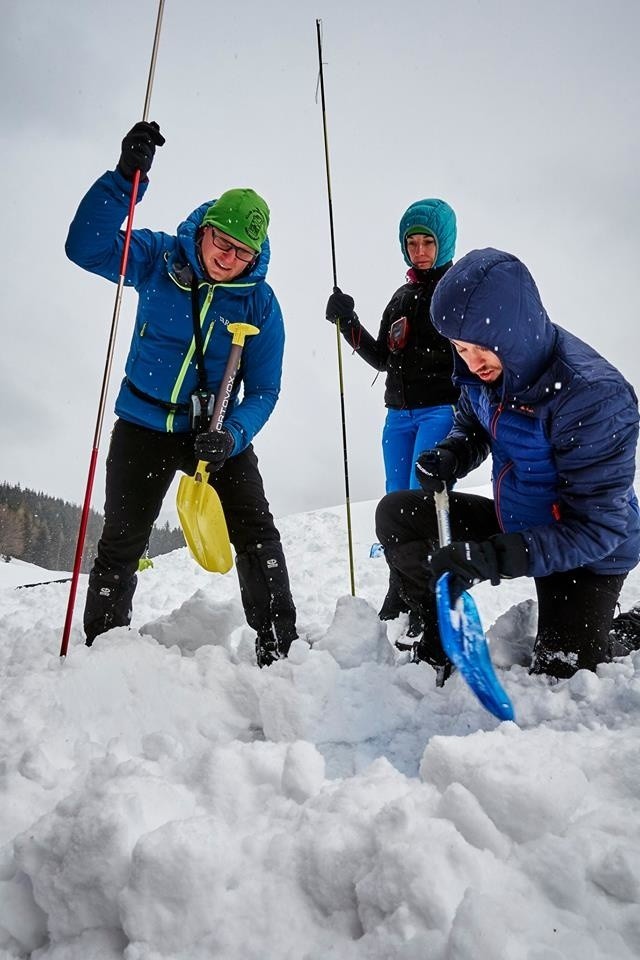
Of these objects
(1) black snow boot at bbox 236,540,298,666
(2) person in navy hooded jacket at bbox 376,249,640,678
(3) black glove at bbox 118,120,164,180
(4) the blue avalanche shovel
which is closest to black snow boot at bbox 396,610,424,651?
(2) person in navy hooded jacket at bbox 376,249,640,678

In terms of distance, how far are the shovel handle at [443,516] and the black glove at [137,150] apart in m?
2.15

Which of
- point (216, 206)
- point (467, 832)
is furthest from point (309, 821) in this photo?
point (216, 206)

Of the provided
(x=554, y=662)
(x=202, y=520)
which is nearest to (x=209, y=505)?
(x=202, y=520)

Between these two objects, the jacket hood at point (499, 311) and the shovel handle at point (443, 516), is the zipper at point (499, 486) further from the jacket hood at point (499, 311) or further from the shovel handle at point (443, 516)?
the jacket hood at point (499, 311)

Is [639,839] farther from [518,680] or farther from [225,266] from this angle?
[225,266]

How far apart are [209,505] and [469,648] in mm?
1515

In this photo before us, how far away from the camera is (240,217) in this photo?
283cm

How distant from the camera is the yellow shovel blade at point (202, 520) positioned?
9.58 feet

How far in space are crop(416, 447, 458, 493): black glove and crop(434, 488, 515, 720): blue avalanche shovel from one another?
2.01ft

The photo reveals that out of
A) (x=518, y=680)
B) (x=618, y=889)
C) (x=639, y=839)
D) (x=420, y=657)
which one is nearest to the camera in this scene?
(x=618, y=889)

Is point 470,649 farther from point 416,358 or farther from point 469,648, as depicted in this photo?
point 416,358

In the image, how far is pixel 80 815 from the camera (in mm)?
1180

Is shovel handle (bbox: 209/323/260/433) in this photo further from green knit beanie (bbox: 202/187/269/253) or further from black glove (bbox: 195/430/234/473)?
green knit beanie (bbox: 202/187/269/253)

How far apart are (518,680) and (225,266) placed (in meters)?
2.51
